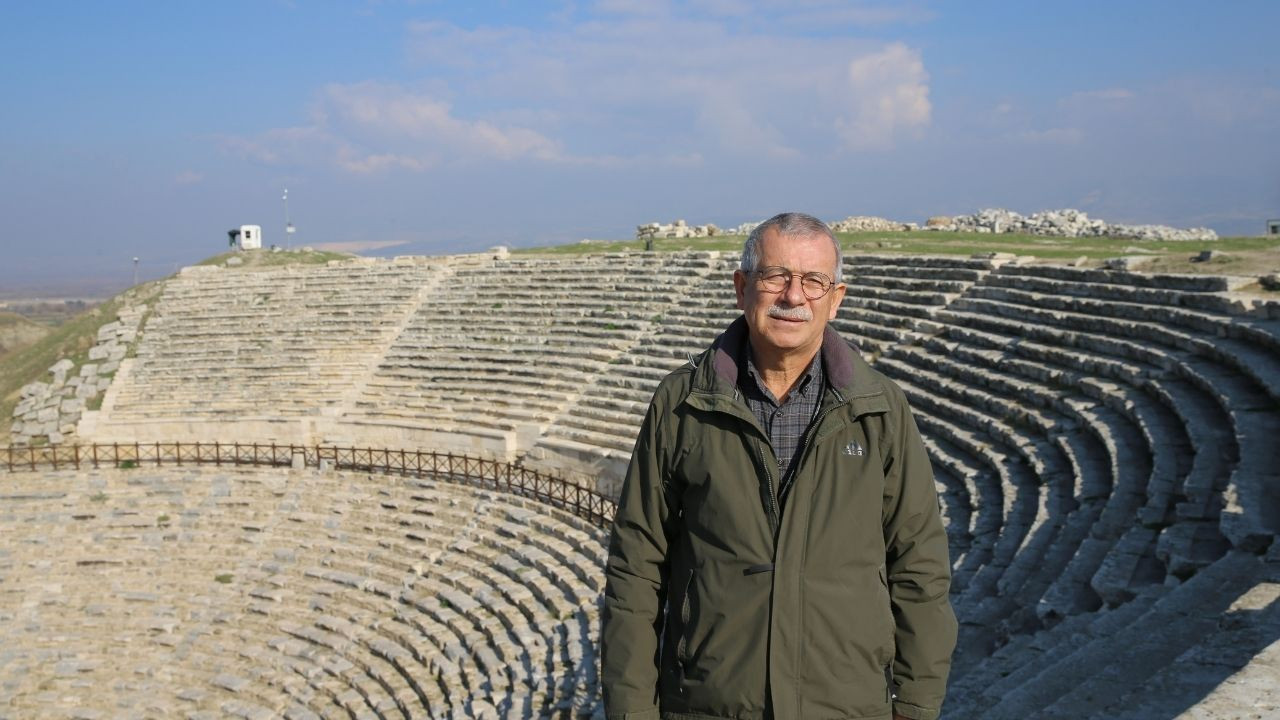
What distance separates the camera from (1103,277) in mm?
14203

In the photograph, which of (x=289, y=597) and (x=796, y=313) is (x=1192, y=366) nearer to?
(x=796, y=313)

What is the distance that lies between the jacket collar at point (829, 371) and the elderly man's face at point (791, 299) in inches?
3.2

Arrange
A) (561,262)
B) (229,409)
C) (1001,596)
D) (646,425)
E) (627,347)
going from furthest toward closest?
1. (561,262)
2. (229,409)
3. (627,347)
4. (1001,596)
5. (646,425)

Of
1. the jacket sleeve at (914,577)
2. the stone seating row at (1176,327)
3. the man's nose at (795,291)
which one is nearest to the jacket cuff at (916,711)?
the jacket sleeve at (914,577)

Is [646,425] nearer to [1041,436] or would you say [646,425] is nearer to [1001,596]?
[1001,596]

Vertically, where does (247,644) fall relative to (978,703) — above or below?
below

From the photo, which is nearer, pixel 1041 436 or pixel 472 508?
pixel 1041 436

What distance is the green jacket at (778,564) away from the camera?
2.77m

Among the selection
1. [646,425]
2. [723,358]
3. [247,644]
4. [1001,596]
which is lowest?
[247,644]

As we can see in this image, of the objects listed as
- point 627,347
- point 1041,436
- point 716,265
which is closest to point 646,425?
point 1041,436

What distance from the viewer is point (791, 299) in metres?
2.83

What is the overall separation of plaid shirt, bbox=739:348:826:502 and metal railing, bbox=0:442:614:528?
12.5 m

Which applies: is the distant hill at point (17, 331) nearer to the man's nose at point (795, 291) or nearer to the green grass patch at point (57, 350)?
the green grass patch at point (57, 350)

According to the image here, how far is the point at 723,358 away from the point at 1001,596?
5.24 metres
